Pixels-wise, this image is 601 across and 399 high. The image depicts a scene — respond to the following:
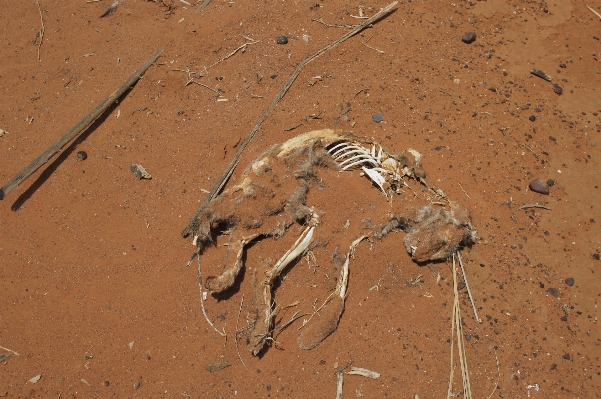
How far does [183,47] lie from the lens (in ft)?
17.1

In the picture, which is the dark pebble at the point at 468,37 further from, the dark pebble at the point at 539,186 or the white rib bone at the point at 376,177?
the white rib bone at the point at 376,177

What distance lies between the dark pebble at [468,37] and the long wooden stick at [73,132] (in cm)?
362

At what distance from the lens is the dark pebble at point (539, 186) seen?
418 centimetres

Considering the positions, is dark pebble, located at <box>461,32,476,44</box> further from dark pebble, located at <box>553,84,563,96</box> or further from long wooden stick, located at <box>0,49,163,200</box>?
long wooden stick, located at <box>0,49,163,200</box>

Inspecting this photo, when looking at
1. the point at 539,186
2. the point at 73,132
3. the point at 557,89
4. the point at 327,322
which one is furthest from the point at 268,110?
the point at 557,89

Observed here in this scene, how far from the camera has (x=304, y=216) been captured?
382 cm

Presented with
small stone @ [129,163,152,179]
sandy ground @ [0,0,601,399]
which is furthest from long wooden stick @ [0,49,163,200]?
small stone @ [129,163,152,179]

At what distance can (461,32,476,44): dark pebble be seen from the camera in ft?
16.8

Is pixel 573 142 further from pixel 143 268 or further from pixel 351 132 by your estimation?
pixel 143 268

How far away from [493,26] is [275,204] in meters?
3.70

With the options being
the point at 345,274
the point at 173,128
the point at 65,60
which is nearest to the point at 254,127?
the point at 173,128

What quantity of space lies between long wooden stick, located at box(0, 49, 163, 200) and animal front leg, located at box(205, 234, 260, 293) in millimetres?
2266

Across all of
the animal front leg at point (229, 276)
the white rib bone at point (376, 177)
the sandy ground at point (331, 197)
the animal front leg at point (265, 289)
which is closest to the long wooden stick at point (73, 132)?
the sandy ground at point (331, 197)

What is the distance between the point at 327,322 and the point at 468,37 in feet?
12.3
